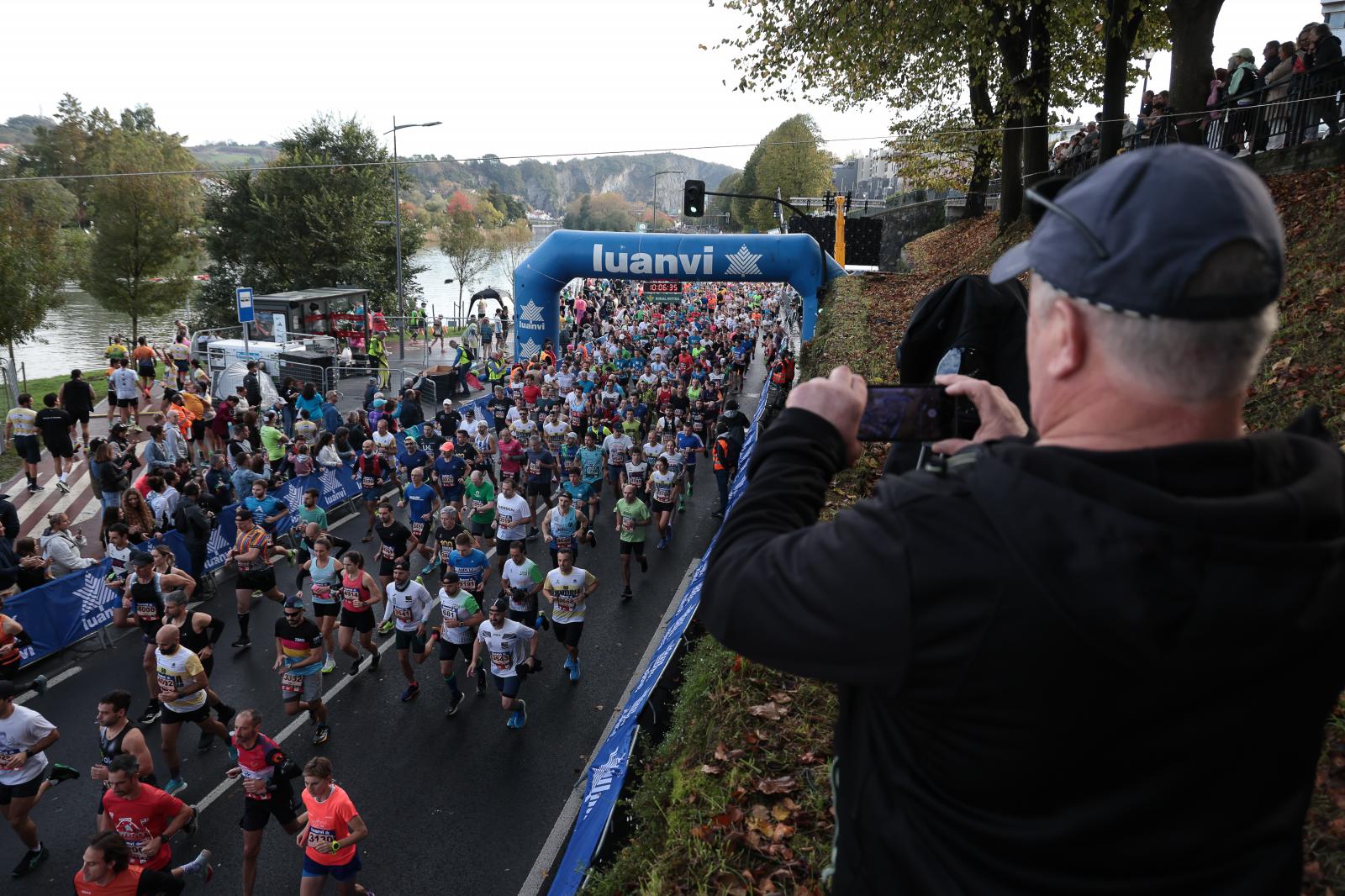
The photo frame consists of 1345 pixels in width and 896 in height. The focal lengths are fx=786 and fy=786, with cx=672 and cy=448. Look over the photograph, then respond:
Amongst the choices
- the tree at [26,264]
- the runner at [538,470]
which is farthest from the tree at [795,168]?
the runner at [538,470]

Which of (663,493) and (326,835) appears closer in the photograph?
(326,835)

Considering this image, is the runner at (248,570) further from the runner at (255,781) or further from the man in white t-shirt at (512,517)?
the runner at (255,781)

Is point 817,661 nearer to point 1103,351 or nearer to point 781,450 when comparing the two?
point 781,450

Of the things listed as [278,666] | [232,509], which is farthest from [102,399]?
[278,666]

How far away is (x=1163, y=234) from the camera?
3.12ft

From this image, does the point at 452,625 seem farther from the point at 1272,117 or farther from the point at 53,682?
the point at 1272,117

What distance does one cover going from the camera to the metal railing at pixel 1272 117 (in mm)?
12211

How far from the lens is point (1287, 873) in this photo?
3.51 ft

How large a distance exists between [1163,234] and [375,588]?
1039cm

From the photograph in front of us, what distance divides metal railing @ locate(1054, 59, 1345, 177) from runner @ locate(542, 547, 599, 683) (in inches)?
388

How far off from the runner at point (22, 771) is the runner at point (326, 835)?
276 centimetres

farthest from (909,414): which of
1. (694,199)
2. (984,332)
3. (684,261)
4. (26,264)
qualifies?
(26,264)

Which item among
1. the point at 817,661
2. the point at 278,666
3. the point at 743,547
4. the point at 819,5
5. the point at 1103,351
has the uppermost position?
the point at 819,5

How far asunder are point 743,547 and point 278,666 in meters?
9.39
